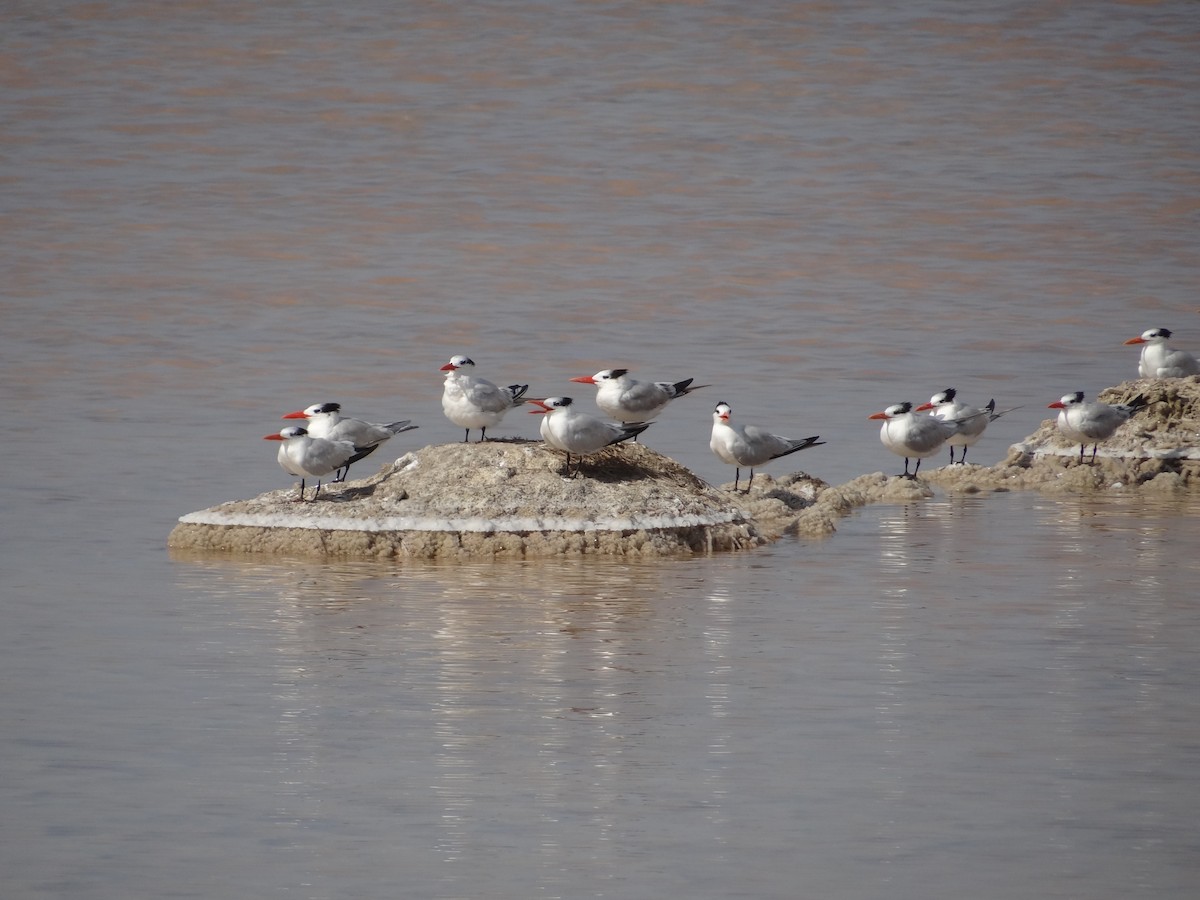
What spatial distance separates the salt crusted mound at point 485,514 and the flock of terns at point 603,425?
0.21m

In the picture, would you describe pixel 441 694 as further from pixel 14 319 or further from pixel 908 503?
pixel 14 319

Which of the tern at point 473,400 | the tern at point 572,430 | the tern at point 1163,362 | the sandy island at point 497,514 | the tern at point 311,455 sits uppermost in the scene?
the tern at point 1163,362

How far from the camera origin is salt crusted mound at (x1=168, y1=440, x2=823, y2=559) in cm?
1265

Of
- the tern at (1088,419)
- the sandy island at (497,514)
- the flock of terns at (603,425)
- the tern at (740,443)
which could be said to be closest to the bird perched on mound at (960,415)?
the flock of terns at (603,425)

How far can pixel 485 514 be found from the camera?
12.6 meters

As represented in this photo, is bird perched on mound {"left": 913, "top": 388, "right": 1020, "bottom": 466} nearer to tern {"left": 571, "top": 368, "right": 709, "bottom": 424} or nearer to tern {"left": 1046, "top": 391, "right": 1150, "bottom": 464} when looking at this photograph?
tern {"left": 1046, "top": 391, "right": 1150, "bottom": 464}

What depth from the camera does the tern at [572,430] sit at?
1259cm

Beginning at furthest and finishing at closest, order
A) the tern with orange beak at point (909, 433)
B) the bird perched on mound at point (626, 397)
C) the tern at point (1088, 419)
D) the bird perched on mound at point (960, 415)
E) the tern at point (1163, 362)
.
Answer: the tern at point (1163, 362), the bird perched on mound at point (960, 415), the tern at point (1088, 419), the tern with orange beak at point (909, 433), the bird perched on mound at point (626, 397)

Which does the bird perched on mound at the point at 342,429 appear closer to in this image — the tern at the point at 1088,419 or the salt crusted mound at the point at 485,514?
the salt crusted mound at the point at 485,514

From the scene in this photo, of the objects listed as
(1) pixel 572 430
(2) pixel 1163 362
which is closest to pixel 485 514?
(1) pixel 572 430

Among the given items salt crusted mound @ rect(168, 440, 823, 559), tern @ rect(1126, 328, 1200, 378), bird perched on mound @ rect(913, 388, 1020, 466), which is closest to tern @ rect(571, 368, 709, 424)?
salt crusted mound @ rect(168, 440, 823, 559)

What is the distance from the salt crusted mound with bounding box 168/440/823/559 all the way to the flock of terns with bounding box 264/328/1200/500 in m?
0.21

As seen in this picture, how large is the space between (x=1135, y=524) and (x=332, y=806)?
781 centimetres

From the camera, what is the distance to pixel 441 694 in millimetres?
9516
